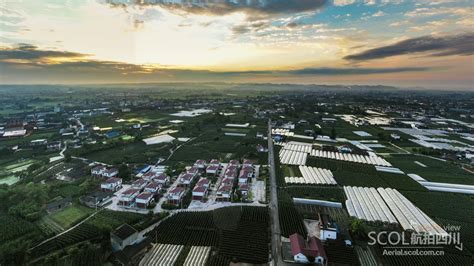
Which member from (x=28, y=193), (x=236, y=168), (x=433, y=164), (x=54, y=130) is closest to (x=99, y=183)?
(x=28, y=193)

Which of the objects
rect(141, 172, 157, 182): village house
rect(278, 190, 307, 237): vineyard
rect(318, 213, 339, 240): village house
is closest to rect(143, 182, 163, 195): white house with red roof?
rect(141, 172, 157, 182): village house

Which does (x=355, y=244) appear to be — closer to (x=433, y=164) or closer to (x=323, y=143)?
(x=433, y=164)

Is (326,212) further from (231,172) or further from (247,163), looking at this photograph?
(247,163)

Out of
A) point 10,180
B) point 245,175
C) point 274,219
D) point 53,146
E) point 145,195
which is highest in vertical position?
point 245,175

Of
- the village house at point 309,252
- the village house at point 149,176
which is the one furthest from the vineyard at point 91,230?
the village house at point 309,252

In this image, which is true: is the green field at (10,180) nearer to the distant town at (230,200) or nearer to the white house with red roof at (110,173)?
the distant town at (230,200)

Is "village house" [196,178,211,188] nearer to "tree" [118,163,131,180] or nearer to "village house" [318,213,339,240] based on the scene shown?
"tree" [118,163,131,180]

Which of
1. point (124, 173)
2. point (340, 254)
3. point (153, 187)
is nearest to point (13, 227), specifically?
point (153, 187)
